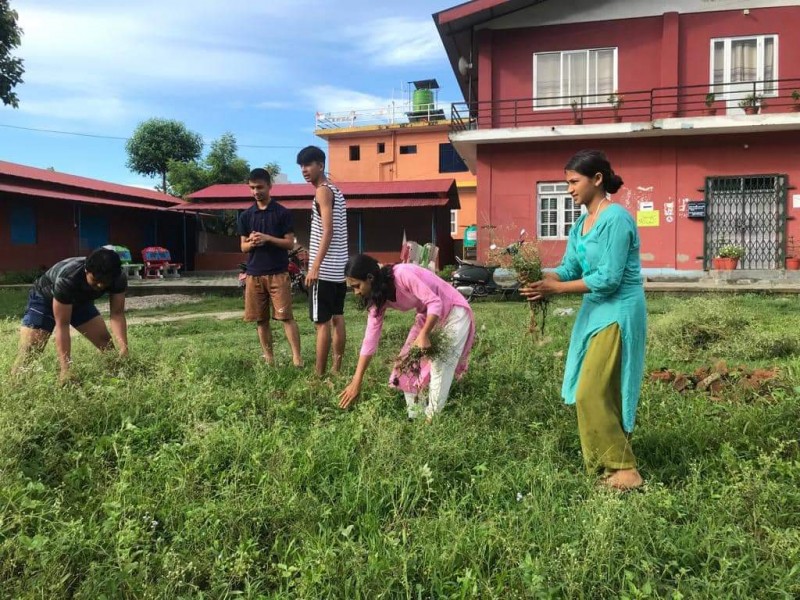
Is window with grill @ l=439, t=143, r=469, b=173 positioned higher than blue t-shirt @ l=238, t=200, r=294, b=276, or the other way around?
window with grill @ l=439, t=143, r=469, b=173

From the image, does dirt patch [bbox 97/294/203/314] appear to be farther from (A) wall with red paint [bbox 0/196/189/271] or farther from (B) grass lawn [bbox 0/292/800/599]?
(B) grass lawn [bbox 0/292/800/599]

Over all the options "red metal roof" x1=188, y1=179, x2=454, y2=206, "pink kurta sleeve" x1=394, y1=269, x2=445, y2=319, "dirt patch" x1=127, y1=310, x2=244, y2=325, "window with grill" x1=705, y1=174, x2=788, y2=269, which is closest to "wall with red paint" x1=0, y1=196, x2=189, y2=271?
"red metal roof" x1=188, y1=179, x2=454, y2=206

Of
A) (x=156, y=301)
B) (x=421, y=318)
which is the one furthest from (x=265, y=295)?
(x=156, y=301)

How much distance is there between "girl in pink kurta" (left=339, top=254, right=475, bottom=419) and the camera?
3.40m

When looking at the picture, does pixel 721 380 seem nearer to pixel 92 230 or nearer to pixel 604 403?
pixel 604 403

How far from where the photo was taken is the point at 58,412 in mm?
3105

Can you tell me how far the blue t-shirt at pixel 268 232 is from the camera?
16.3ft

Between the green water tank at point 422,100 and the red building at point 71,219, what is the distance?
1408cm

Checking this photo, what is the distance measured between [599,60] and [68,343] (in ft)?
44.6

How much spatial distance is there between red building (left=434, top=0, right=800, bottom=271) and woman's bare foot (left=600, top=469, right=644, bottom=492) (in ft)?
38.1

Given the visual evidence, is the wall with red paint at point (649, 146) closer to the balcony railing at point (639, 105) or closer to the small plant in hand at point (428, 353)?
the balcony railing at point (639, 105)

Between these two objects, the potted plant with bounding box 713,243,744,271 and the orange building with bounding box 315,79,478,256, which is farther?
the orange building with bounding box 315,79,478,256

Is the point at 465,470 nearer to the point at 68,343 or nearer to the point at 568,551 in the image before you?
the point at 568,551

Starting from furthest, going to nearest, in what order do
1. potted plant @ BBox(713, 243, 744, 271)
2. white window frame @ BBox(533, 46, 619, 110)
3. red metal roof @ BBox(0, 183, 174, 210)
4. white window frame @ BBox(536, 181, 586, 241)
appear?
red metal roof @ BBox(0, 183, 174, 210) → white window frame @ BBox(536, 181, 586, 241) → white window frame @ BBox(533, 46, 619, 110) → potted plant @ BBox(713, 243, 744, 271)
